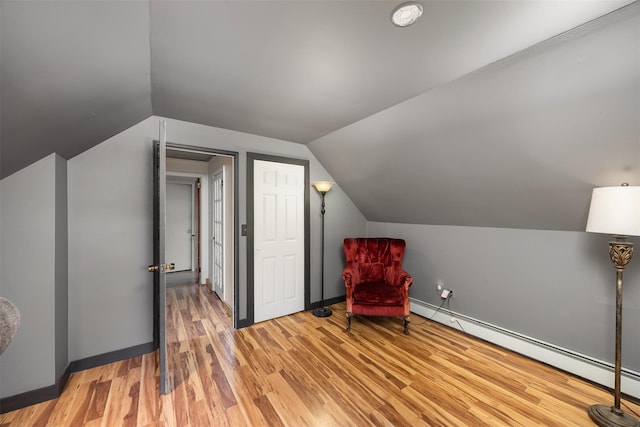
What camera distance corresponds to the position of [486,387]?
6.47 feet

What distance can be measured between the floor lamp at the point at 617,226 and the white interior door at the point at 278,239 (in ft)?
8.93

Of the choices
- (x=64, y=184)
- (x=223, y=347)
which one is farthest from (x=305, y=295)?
(x=64, y=184)

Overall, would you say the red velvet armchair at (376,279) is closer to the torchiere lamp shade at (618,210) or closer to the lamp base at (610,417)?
the lamp base at (610,417)

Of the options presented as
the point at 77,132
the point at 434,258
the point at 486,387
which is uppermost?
the point at 77,132

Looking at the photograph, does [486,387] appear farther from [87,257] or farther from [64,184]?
[64,184]

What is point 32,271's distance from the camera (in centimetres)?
180

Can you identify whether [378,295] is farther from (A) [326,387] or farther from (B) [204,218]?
(B) [204,218]

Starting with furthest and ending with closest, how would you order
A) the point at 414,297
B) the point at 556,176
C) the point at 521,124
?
1. the point at 414,297
2. the point at 556,176
3. the point at 521,124

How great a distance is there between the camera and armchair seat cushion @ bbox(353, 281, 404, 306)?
282 cm

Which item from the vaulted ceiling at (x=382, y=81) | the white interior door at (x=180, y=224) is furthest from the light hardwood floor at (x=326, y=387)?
the white interior door at (x=180, y=224)

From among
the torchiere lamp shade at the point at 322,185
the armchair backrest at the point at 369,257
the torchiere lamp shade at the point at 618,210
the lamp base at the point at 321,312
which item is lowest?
the lamp base at the point at 321,312

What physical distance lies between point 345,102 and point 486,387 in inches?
100

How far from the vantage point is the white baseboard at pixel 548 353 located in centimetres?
192

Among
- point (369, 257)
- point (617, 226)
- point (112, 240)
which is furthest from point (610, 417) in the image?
point (112, 240)
